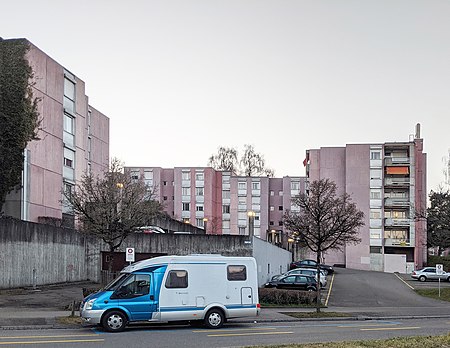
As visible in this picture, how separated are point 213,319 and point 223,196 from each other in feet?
284

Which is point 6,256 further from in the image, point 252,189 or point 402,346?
point 252,189

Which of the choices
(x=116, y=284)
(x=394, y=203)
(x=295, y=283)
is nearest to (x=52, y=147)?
(x=295, y=283)

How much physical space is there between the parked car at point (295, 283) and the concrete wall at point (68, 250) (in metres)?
1.89

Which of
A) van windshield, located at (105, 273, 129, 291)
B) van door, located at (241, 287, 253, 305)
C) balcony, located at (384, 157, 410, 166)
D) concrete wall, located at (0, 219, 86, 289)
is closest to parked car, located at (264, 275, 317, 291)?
concrete wall, located at (0, 219, 86, 289)

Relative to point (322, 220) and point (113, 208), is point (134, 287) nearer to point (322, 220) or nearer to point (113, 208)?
point (113, 208)

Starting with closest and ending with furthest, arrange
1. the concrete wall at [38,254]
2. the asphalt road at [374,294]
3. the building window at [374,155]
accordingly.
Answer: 1. the concrete wall at [38,254]
2. the asphalt road at [374,294]
3. the building window at [374,155]

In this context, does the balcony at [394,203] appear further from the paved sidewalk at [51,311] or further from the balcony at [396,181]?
the paved sidewalk at [51,311]

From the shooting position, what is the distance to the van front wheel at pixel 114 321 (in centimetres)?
1950

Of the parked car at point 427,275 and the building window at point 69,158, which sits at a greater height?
the building window at point 69,158

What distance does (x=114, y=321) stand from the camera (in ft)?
64.3

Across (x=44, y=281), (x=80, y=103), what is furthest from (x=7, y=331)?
(x=80, y=103)

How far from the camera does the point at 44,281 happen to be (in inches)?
1380

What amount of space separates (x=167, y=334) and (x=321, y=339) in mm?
4400

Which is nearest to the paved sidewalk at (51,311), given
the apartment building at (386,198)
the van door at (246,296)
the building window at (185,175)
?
the van door at (246,296)
